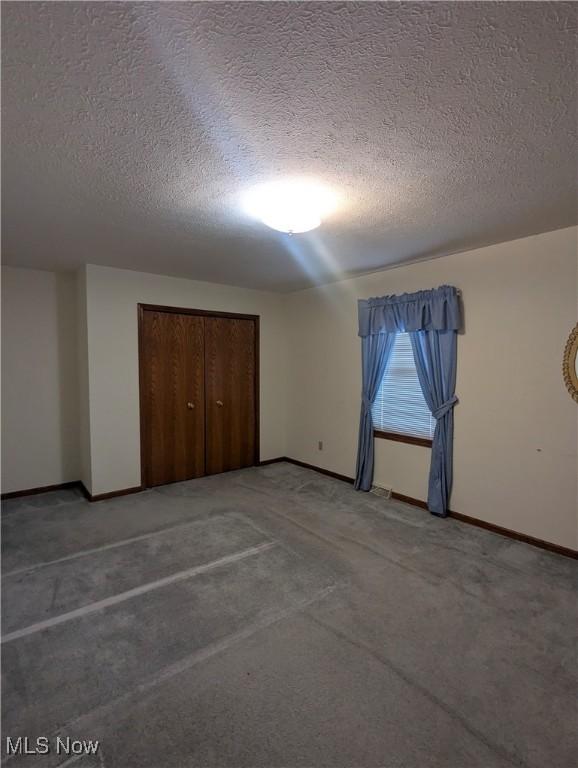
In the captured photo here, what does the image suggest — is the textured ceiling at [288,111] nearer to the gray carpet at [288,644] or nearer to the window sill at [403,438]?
the window sill at [403,438]

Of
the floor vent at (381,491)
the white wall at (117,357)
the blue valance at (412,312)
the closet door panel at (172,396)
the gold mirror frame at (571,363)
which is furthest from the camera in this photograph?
the closet door panel at (172,396)

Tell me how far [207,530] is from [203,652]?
1.38 metres

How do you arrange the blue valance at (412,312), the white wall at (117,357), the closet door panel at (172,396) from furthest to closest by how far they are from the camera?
1. the closet door panel at (172,396)
2. the white wall at (117,357)
3. the blue valance at (412,312)

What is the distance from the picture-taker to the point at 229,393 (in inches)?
195

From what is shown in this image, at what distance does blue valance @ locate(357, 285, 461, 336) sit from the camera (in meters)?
3.41

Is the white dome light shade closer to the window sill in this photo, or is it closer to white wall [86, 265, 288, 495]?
white wall [86, 265, 288, 495]

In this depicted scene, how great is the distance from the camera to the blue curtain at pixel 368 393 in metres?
4.09

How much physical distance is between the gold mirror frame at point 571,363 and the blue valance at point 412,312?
0.84 meters

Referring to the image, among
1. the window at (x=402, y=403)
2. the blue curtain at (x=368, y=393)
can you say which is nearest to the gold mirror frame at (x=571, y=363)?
the window at (x=402, y=403)

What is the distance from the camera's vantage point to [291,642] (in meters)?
1.97

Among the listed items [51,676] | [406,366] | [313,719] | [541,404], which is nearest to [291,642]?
[313,719]

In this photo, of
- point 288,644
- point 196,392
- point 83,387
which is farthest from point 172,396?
point 288,644

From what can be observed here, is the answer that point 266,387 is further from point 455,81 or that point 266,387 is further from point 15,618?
point 455,81

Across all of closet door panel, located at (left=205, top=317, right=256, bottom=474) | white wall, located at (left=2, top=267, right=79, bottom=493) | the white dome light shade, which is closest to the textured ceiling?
the white dome light shade
